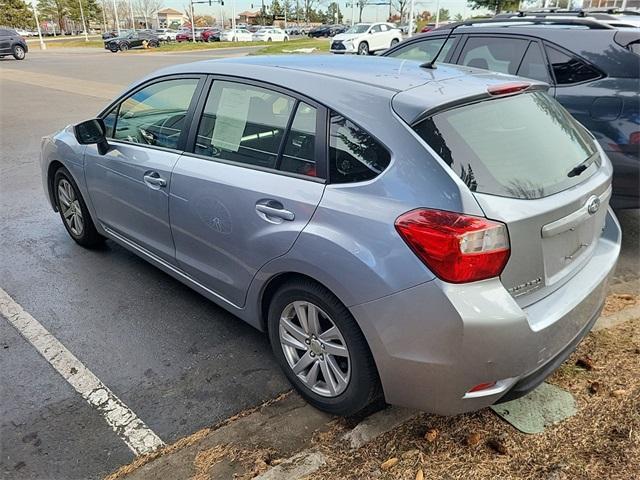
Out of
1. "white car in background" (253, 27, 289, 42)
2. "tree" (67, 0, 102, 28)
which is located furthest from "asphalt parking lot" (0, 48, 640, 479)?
"tree" (67, 0, 102, 28)

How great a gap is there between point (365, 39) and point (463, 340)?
102 feet

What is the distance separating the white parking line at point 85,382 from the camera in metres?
2.50

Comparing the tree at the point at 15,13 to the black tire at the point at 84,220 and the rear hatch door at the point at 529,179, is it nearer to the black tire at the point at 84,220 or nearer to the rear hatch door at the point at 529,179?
the black tire at the point at 84,220

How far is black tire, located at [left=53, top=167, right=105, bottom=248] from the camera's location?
433cm

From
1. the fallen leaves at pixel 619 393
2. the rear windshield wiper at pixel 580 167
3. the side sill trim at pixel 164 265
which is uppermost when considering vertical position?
the rear windshield wiper at pixel 580 167

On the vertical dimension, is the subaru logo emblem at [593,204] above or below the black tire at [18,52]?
above

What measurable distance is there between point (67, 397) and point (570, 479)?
245cm

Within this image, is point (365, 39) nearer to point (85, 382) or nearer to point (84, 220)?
point (84, 220)

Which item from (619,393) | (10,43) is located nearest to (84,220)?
(619,393)

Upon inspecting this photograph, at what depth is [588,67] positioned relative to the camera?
4.36 metres

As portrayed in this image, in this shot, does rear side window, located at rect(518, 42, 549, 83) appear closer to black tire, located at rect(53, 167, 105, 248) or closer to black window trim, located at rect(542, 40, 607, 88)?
black window trim, located at rect(542, 40, 607, 88)

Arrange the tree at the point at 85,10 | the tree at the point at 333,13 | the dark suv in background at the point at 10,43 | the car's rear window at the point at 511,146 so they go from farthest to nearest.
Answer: the tree at the point at 333,13 → the tree at the point at 85,10 → the dark suv in background at the point at 10,43 → the car's rear window at the point at 511,146

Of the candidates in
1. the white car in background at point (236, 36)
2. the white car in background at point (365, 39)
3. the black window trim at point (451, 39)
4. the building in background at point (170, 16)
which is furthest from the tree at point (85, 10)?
the black window trim at point (451, 39)

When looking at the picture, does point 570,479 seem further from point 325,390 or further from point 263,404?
point 263,404
